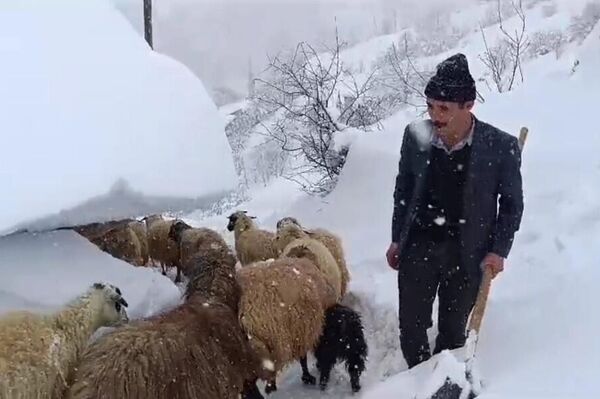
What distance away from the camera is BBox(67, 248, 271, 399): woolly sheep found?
4.08 meters

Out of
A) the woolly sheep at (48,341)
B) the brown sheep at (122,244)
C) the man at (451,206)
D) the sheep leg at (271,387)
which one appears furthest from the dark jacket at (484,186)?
the brown sheep at (122,244)

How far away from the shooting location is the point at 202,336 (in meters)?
4.54

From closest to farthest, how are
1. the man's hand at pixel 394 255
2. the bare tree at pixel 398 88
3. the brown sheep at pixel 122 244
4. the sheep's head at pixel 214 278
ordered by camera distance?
the man's hand at pixel 394 255 → the sheep's head at pixel 214 278 → the brown sheep at pixel 122 244 → the bare tree at pixel 398 88

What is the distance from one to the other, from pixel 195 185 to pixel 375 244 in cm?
372

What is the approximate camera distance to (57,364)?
4.16m

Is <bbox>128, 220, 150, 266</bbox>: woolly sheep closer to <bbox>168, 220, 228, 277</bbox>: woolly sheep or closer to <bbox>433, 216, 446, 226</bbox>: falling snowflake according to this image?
<bbox>168, 220, 228, 277</bbox>: woolly sheep

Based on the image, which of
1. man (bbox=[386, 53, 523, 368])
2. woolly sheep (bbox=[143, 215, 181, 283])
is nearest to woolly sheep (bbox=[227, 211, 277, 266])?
woolly sheep (bbox=[143, 215, 181, 283])

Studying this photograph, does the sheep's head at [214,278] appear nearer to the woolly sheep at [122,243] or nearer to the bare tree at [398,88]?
the woolly sheep at [122,243]

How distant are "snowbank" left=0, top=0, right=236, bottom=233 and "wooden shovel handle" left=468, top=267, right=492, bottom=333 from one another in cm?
205

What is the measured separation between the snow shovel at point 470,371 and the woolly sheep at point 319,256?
185 cm

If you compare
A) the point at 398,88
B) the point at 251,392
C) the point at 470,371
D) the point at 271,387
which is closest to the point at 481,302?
the point at 470,371

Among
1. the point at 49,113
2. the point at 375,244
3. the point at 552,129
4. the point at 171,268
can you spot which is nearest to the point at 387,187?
the point at 375,244

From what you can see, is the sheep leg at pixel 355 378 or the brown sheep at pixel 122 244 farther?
the brown sheep at pixel 122 244

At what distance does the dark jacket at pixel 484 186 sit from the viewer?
4.29 m
